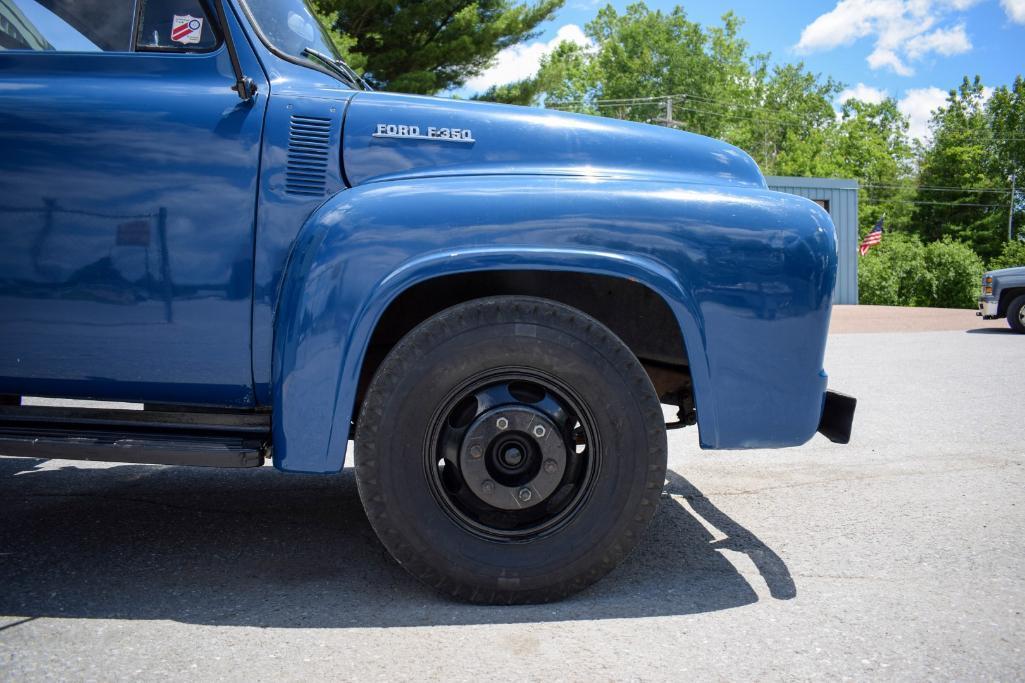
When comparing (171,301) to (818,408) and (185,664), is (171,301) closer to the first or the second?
(185,664)

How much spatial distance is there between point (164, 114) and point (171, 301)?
597 mm

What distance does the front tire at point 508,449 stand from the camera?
2.36 metres

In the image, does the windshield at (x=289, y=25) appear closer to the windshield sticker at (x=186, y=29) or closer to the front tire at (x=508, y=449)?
the windshield sticker at (x=186, y=29)

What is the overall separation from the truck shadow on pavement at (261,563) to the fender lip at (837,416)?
0.52m

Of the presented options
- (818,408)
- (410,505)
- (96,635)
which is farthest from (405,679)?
(818,408)

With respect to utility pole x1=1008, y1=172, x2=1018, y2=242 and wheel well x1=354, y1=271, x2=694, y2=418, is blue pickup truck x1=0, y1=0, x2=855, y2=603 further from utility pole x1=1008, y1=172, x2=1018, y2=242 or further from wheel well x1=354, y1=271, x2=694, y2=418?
utility pole x1=1008, y1=172, x2=1018, y2=242

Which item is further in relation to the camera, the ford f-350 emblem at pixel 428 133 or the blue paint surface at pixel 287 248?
the ford f-350 emblem at pixel 428 133

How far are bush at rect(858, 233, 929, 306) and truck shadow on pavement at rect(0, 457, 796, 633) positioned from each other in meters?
39.4

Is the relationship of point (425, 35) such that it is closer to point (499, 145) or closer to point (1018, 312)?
point (1018, 312)

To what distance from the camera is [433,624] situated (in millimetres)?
2305

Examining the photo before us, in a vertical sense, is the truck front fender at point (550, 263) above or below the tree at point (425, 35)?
below

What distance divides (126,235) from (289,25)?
102cm

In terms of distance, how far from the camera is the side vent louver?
2488 millimetres

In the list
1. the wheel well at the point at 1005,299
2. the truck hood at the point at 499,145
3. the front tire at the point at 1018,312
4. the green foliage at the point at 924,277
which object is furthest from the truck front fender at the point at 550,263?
the green foliage at the point at 924,277
